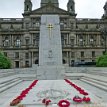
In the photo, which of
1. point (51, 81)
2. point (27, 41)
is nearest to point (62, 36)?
point (27, 41)

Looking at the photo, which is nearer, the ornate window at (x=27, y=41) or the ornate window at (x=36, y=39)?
the ornate window at (x=36, y=39)

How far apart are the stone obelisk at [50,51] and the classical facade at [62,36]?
55700mm

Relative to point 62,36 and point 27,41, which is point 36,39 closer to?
point 27,41

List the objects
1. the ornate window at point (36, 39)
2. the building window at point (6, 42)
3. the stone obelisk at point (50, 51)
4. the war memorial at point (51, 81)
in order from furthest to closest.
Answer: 1. the building window at point (6, 42)
2. the ornate window at point (36, 39)
3. the stone obelisk at point (50, 51)
4. the war memorial at point (51, 81)

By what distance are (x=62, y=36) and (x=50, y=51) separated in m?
58.9

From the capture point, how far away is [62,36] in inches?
3514

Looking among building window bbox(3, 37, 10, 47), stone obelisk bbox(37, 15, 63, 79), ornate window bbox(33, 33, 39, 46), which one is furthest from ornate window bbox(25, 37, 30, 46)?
stone obelisk bbox(37, 15, 63, 79)

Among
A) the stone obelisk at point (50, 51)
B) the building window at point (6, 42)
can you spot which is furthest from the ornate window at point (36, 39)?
the stone obelisk at point (50, 51)

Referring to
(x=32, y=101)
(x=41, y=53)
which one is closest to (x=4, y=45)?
(x=41, y=53)

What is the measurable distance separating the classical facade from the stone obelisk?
5570cm

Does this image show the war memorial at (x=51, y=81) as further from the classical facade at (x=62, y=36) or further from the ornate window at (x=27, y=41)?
the ornate window at (x=27, y=41)

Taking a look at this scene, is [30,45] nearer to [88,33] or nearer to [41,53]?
[88,33]

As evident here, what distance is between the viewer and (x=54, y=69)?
96.6 ft

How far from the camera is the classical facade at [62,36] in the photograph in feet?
290
